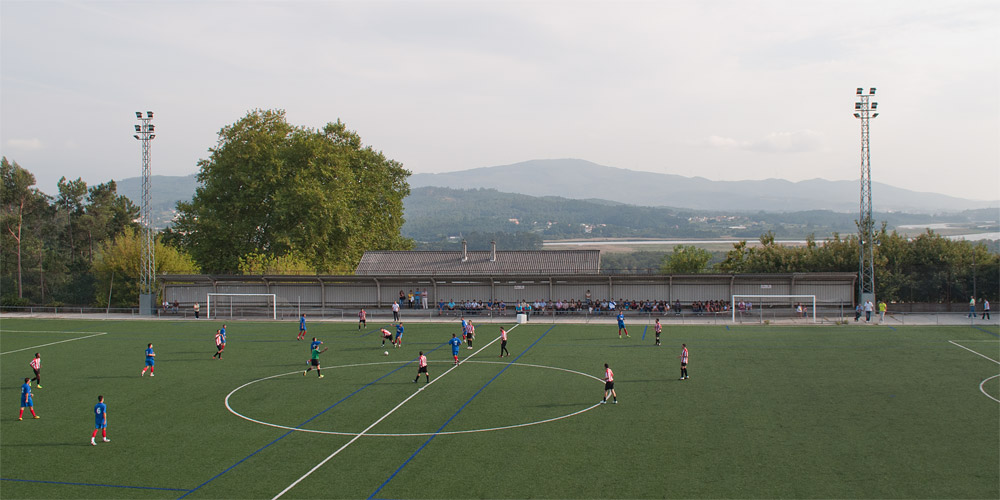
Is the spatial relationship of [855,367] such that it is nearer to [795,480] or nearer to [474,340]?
[795,480]

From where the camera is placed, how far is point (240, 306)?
5703 centimetres

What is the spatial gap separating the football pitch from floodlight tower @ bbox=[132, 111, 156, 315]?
19149 millimetres

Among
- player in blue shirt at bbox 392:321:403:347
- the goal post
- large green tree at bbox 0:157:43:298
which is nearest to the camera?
player in blue shirt at bbox 392:321:403:347

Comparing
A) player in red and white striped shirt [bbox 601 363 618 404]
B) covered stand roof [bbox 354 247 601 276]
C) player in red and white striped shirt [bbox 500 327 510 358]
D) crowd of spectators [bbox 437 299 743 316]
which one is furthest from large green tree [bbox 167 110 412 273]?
player in red and white striped shirt [bbox 601 363 618 404]

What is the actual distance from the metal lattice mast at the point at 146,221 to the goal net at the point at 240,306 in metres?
6.55

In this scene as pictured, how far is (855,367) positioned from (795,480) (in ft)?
53.7

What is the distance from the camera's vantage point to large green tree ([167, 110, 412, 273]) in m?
66.1

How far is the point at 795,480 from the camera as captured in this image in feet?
58.0

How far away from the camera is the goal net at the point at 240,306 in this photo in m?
56.2

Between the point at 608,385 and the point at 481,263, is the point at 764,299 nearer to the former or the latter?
the point at 481,263

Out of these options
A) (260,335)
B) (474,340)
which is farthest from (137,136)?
(474,340)

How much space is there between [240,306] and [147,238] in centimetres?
1203

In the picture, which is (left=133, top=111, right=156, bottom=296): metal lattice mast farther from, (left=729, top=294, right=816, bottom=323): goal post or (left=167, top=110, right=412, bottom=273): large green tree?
(left=729, top=294, right=816, bottom=323): goal post

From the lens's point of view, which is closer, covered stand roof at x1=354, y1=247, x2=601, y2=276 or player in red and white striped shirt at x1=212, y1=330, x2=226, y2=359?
player in red and white striped shirt at x1=212, y1=330, x2=226, y2=359
